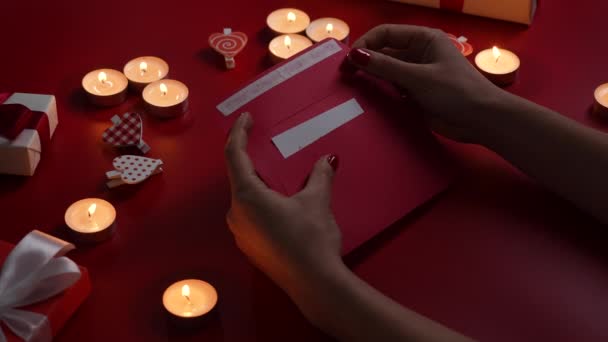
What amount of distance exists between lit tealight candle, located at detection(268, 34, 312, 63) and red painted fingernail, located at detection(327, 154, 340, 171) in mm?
421

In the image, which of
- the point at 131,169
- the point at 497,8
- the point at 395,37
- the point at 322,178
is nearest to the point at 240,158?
the point at 322,178

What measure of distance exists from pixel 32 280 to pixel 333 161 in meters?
0.45

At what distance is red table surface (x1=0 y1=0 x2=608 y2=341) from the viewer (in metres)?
1.01

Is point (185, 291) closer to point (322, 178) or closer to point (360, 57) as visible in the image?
point (322, 178)

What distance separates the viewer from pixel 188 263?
108 centimetres

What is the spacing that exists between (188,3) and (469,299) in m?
0.95

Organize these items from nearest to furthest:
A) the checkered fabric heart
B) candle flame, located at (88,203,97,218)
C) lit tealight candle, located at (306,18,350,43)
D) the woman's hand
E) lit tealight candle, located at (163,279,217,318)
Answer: the woman's hand < lit tealight candle, located at (163,279,217,318) < candle flame, located at (88,203,97,218) < the checkered fabric heart < lit tealight candle, located at (306,18,350,43)

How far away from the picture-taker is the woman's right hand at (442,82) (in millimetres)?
1146

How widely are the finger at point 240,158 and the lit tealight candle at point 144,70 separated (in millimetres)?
399

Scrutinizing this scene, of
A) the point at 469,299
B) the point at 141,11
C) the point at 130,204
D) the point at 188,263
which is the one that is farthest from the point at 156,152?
the point at 469,299

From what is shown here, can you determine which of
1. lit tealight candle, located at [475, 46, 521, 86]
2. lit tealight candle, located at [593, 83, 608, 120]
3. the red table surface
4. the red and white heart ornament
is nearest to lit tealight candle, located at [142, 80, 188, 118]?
the red table surface

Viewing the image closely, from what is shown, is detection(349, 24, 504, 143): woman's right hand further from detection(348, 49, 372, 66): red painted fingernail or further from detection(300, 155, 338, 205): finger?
detection(300, 155, 338, 205): finger

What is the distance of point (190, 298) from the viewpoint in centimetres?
102

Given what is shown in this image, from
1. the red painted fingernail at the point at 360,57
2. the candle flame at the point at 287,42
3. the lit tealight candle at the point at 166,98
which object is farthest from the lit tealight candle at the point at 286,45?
the red painted fingernail at the point at 360,57
